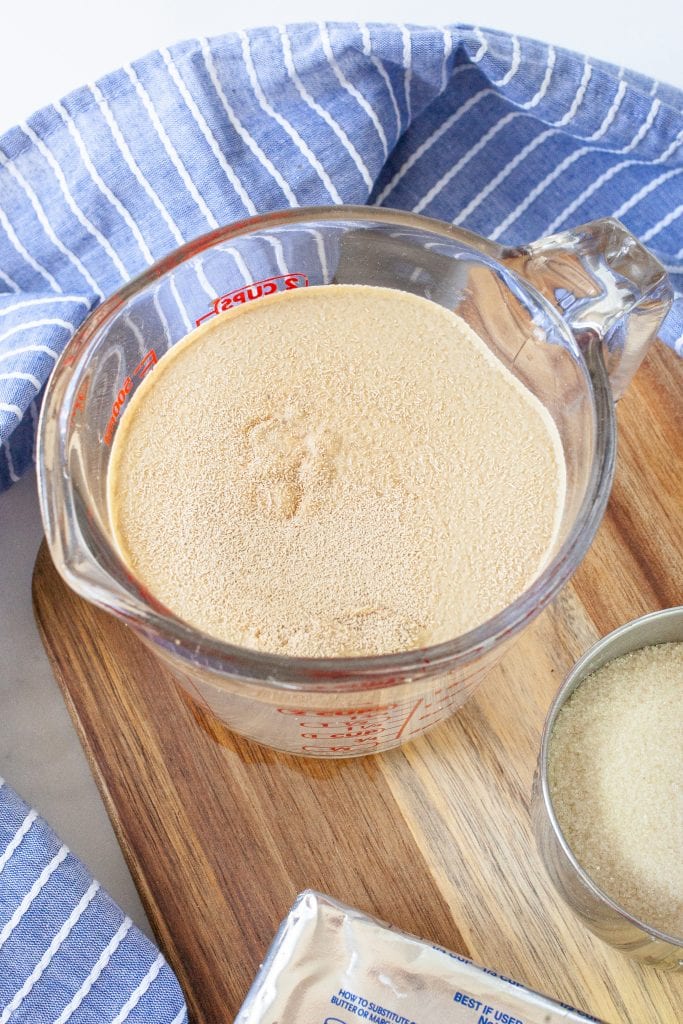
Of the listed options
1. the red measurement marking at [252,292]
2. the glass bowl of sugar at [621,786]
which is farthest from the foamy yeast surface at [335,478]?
the glass bowl of sugar at [621,786]

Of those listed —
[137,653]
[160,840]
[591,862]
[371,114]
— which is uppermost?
[371,114]

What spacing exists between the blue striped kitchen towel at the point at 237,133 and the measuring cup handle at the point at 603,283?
237mm

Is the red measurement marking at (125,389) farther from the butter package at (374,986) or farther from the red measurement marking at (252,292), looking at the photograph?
the butter package at (374,986)

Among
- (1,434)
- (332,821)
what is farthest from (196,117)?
(332,821)

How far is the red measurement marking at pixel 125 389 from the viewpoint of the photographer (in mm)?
744

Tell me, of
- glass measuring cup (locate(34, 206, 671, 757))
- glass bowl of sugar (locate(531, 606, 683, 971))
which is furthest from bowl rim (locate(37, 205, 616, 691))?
glass bowl of sugar (locate(531, 606, 683, 971))

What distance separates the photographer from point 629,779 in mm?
823

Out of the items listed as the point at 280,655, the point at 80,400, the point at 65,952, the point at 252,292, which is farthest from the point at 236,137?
the point at 65,952

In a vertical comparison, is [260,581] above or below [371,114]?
below

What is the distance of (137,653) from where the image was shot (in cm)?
90

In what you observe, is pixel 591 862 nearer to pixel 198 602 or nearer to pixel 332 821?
pixel 332 821

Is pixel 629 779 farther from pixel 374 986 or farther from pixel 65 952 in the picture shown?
pixel 65 952

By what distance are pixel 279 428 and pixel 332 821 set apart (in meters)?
0.31

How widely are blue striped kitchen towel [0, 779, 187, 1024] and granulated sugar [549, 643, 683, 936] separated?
311 millimetres
